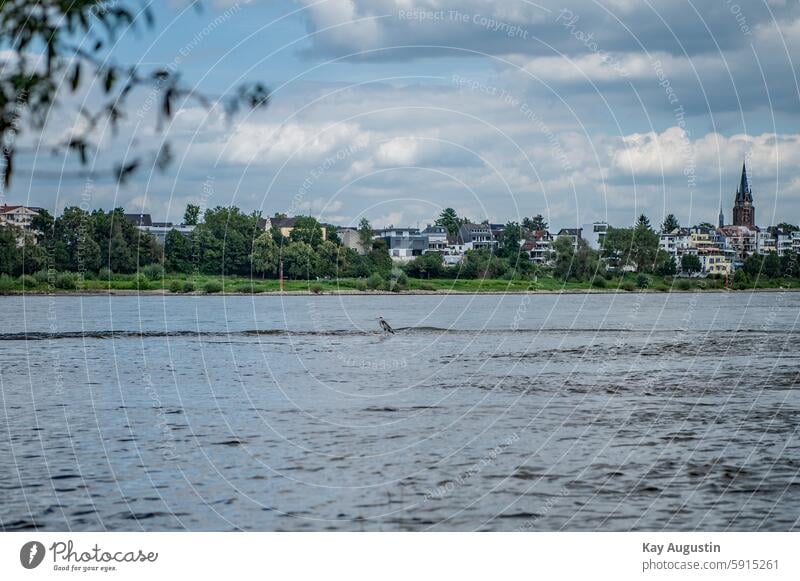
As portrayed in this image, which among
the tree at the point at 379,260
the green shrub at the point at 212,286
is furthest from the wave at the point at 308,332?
the tree at the point at 379,260

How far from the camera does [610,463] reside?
19.8 metres

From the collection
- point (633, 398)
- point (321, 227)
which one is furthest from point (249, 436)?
point (321, 227)

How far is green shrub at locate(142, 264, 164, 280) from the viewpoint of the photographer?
126188 mm

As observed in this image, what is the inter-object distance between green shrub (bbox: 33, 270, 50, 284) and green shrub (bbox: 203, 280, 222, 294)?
18016mm

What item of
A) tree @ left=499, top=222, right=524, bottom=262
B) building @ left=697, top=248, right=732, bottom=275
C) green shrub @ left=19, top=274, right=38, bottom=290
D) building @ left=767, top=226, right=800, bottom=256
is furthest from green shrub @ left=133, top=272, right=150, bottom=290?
building @ left=697, top=248, right=732, bottom=275

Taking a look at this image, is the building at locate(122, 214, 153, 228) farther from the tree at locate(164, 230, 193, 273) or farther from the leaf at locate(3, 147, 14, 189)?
the leaf at locate(3, 147, 14, 189)

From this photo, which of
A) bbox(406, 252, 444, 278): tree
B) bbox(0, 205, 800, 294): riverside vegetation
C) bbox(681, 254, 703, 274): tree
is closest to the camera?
bbox(0, 205, 800, 294): riverside vegetation

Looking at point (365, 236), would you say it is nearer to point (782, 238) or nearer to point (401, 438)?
point (782, 238)

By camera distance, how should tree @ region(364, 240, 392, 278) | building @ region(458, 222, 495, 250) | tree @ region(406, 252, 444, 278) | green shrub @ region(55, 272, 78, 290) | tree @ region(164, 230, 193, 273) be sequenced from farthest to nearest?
building @ region(458, 222, 495, 250) → tree @ region(406, 252, 444, 278) → tree @ region(364, 240, 392, 278) → green shrub @ region(55, 272, 78, 290) → tree @ region(164, 230, 193, 273)

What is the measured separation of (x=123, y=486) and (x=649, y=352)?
3227 centimetres

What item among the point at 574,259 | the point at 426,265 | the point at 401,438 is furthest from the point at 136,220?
the point at 401,438

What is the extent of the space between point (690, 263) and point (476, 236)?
3195cm

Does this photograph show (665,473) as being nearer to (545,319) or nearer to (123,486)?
(123,486)
